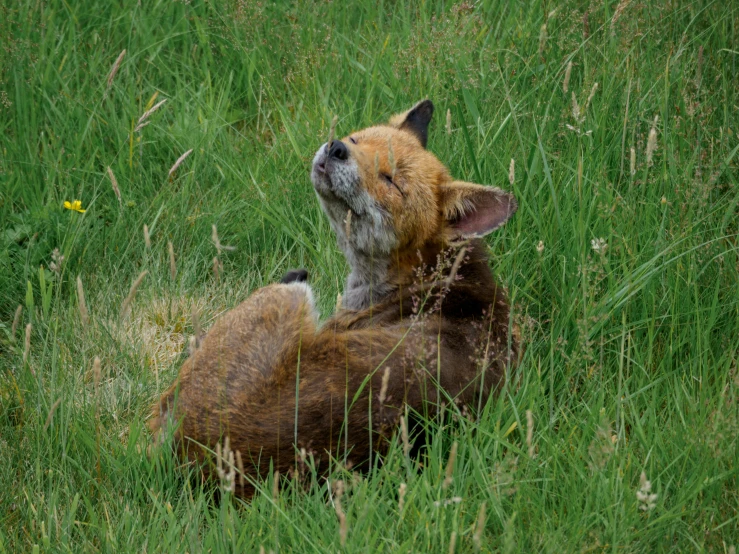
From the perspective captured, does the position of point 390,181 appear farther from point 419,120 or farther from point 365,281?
point 419,120

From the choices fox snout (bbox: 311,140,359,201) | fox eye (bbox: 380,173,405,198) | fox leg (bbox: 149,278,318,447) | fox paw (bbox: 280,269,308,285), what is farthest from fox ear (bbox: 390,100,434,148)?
fox leg (bbox: 149,278,318,447)

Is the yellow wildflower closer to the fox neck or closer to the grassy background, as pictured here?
the grassy background

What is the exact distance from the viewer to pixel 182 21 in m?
7.20

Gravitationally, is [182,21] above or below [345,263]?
above

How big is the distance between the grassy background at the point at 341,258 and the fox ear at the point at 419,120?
0.87ft

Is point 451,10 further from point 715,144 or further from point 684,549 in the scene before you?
point 684,549

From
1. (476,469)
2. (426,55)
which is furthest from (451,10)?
(476,469)

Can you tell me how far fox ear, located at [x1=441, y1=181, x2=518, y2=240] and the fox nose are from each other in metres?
0.61

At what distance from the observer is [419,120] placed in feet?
19.2

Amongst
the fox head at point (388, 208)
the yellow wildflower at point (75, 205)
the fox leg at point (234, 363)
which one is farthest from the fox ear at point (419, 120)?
the yellow wildflower at point (75, 205)

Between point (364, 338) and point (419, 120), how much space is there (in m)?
2.02

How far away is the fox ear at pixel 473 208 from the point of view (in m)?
4.86

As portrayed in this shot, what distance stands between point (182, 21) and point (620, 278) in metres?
4.07

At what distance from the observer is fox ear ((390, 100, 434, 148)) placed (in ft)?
19.1
